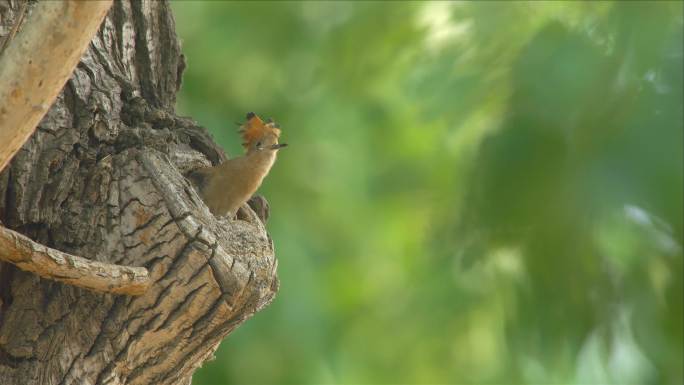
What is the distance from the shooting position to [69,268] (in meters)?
2.24

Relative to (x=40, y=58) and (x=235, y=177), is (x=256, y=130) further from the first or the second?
(x=40, y=58)

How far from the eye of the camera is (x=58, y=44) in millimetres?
1904

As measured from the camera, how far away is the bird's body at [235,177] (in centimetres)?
286

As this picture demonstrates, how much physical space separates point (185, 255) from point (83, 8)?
26.0 inches

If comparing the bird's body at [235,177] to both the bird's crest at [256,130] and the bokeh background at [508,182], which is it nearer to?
the bird's crest at [256,130]

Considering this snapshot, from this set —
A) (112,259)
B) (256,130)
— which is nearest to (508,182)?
(112,259)

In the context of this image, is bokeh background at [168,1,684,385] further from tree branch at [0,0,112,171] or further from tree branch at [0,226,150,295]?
tree branch at [0,0,112,171]

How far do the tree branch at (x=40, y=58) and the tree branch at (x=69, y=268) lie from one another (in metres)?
0.29

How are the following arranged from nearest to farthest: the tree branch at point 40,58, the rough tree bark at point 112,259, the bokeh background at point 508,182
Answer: the tree branch at point 40,58
the bokeh background at point 508,182
the rough tree bark at point 112,259

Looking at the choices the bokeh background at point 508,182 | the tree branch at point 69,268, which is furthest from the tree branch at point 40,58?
the bokeh background at point 508,182

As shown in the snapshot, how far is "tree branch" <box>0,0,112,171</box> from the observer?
6.20 ft

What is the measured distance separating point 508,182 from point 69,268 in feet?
2.88

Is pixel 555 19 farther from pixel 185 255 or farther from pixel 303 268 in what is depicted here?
pixel 303 268

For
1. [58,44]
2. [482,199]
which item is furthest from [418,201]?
[58,44]
